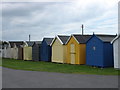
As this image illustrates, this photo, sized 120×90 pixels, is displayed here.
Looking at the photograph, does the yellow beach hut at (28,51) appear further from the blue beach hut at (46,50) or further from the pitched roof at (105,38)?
the pitched roof at (105,38)

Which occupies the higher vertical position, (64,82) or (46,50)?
(46,50)

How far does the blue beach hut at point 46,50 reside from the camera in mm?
32969

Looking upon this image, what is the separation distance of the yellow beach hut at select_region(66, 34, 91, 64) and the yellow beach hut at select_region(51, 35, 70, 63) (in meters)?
1.32

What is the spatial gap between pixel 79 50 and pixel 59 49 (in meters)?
4.43

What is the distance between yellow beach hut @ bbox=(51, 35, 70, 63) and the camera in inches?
1148

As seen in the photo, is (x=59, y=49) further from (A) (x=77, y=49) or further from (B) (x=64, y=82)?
(B) (x=64, y=82)

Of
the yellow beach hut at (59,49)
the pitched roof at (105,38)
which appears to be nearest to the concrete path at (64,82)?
the pitched roof at (105,38)

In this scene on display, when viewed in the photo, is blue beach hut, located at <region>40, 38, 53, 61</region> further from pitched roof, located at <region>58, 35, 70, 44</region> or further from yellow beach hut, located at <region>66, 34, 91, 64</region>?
yellow beach hut, located at <region>66, 34, 91, 64</region>

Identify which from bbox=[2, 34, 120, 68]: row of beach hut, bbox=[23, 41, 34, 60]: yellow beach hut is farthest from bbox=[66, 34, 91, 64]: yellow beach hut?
bbox=[23, 41, 34, 60]: yellow beach hut

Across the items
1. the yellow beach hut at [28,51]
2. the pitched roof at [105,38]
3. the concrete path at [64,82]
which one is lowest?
the concrete path at [64,82]

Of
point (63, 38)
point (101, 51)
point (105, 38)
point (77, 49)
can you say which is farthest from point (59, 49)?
point (101, 51)

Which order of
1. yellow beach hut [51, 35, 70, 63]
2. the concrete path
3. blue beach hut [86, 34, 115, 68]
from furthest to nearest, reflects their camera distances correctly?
1. yellow beach hut [51, 35, 70, 63]
2. blue beach hut [86, 34, 115, 68]
3. the concrete path

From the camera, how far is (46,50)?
33.3 meters

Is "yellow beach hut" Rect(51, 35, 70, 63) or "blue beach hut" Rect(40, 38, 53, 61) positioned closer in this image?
"yellow beach hut" Rect(51, 35, 70, 63)
